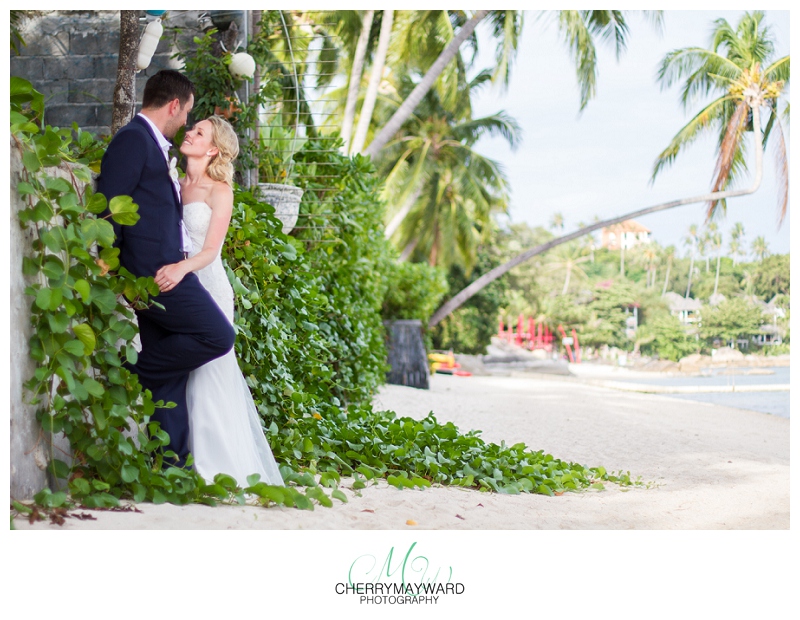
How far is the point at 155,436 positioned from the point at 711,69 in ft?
57.7

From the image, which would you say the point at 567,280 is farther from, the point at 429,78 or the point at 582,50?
the point at 429,78

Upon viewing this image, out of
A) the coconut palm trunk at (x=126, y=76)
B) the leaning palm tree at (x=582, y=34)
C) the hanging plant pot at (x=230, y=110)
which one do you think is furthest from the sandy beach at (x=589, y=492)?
the leaning palm tree at (x=582, y=34)

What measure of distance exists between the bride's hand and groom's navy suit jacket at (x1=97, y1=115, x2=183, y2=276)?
1.5 inches

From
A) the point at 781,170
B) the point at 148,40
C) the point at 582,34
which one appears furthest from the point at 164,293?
the point at 781,170

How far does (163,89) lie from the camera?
301 centimetres

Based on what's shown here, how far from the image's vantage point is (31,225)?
2.46m

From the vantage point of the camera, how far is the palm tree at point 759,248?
19.2 meters

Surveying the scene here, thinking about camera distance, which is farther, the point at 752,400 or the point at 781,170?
the point at 752,400

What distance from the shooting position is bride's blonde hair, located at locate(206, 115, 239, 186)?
3254mm

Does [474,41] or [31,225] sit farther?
[474,41]

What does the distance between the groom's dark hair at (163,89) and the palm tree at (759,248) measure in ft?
63.0

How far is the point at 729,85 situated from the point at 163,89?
16622 millimetres
